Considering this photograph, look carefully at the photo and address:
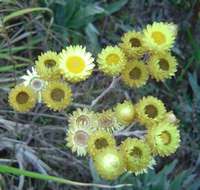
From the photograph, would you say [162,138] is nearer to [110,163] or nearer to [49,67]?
[110,163]

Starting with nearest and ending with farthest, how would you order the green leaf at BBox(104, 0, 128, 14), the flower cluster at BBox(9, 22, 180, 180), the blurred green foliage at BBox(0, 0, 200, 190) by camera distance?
1. the flower cluster at BBox(9, 22, 180, 180)
2. the blurred green foliage at BBox(0, 0, 200, 190)
3. the green leaf at BBox(104, 0, 128, 14)

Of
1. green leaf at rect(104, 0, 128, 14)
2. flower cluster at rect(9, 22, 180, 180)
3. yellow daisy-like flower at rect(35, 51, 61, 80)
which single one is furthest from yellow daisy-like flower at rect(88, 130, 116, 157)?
green leaf at rect(104, 0, 128, 14)

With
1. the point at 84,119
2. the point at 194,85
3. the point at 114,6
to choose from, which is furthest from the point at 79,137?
the point at 114,6

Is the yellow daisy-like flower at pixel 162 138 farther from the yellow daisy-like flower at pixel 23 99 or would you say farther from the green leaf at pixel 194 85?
the green leaf at pixel 194 85

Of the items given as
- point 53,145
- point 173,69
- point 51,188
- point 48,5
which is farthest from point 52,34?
point 173,69

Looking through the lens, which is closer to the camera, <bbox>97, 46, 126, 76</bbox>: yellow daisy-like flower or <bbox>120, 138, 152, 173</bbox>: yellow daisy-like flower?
<bbox>120, 138, 152, 173</bbox>: yellow daisy-like flower

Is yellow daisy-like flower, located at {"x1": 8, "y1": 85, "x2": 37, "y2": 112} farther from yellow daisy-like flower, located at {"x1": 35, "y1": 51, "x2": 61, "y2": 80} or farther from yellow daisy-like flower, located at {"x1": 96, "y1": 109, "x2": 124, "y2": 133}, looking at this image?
yellow daisy-like flower, located at {"x1": 96, "y1": 109, "x2": 124, "y2": 133}
